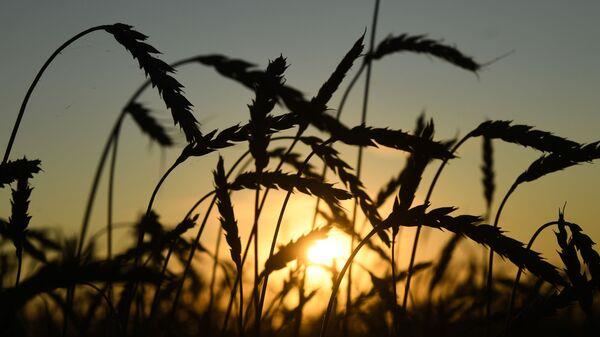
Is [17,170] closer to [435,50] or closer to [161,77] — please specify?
[161,77]

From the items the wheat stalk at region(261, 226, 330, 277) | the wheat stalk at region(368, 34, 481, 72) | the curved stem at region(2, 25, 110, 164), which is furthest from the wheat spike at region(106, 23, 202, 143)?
the wheat stalk at region(368, 34, 481, 72)

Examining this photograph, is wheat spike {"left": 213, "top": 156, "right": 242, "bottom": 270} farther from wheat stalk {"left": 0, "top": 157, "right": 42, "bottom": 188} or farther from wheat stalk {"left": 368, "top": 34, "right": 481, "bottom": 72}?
wheat stalk {"left": 368, "top": 34, "right": 481, "bottom": 72}

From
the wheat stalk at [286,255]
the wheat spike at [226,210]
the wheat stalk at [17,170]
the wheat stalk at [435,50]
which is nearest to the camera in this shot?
the wheat stalk at [17,170]

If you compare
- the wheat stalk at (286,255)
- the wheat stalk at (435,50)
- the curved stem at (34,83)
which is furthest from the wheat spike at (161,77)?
the wheat stalk at (435,50)

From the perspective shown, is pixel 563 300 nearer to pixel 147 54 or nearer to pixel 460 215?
pixel 460 215

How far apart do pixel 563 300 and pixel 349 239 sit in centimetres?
171

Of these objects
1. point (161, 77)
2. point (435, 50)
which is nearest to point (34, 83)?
point (161, 77)

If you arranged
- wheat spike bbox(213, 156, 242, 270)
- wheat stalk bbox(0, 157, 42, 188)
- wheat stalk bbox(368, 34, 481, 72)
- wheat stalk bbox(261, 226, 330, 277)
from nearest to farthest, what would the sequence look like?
wheat stalk bbox(0, 157, 42, 188) → wheat spike bbox(213, 156, 242, 270) → wheat stalk bbox(261, 226, 330, 277) → wheat stalk bbox(368, 34, 481, 72)

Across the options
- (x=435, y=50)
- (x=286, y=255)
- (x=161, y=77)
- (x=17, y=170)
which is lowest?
(x=286, y=255)

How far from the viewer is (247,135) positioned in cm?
201

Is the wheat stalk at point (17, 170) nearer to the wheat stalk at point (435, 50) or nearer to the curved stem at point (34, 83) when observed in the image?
the curved stem at point (34, 83)

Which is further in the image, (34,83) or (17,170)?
(34,83)

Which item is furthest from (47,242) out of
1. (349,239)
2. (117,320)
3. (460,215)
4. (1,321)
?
(460,215)

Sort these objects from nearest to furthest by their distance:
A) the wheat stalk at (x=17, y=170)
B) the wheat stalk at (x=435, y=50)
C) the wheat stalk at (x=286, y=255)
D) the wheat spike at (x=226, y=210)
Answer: the wheat stalk at (x=17, y=170) → the wheat spike at (x=226, y=210) → the wheat stalk at (x=286, y=255) → the wheat stalk at (x=435, y=50)
